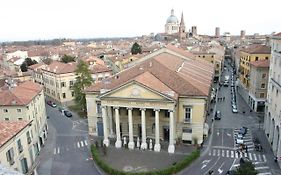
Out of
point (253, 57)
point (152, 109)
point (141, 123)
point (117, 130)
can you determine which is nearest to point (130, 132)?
→ point (117, 130)


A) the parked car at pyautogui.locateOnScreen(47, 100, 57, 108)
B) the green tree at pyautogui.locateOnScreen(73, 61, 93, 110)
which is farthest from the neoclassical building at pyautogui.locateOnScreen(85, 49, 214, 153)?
the parked car at pyautogui.locateOnScreen(47, 100, 57, 108)

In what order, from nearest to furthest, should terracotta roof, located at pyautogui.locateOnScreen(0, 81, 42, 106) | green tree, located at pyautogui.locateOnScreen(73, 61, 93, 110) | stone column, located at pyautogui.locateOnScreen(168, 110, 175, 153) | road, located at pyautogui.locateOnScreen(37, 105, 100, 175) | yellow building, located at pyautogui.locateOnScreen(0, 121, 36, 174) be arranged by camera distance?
yellow building, located at pyautogui.locateOnScreen(0, 121, 36, 174) < road, located at pyautogui.locateOnScreen(37, 105, 100, 175) < stone column, located at pyautogui.locateOnScreen(168, 110, 175, 153) < terracotta roof, located at pyautogui.locateOnScreen(0, 81, 42, 106) < green tree, located at pyautogui.locateOnScreen(73, 61, 93, 110)

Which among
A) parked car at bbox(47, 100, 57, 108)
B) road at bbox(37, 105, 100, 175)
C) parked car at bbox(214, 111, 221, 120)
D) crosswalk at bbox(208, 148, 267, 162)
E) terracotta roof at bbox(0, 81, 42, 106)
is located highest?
terracotta roof at bbox(0, 81, 42, 106)

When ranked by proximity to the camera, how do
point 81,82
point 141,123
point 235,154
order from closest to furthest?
1. point 235,154
2. point 141,123
3. point 81,82

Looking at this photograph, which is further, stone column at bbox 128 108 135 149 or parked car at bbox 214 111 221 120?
parked car at bbox 214 111 221 120

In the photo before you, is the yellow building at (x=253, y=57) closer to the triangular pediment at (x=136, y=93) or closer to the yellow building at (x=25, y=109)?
the triangular pediment at (x=136, y=93)

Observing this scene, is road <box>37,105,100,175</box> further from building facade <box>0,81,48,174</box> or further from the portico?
the portico

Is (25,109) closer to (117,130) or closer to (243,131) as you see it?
(117,130)
